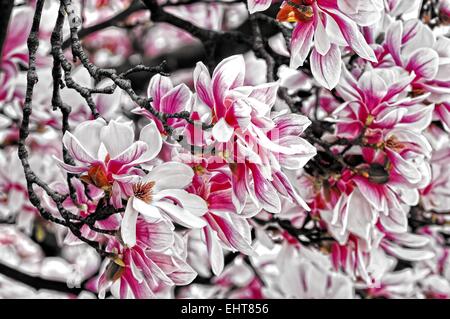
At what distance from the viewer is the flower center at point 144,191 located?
1.66ft

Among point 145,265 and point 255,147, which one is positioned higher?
point 255,147

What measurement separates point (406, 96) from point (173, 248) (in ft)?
0.93

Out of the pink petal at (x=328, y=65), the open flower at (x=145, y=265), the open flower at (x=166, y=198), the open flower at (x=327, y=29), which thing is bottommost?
the open flower at (x=145, y=265)

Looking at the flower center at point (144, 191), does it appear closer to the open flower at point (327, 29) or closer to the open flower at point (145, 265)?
the open flower at point (145, 265)

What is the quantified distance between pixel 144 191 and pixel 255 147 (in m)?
0.09

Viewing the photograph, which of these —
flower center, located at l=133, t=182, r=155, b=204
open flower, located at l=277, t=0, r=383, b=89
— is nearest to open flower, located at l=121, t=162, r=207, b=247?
flower center, located at l=133, t=182, r=155, b=204

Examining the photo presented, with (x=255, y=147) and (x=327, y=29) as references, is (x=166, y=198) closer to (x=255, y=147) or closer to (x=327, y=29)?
(x=255, y=147)

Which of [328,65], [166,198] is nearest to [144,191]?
[166,198]

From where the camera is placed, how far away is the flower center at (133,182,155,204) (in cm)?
50

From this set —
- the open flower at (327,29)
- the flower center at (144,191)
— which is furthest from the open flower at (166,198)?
the open flower at (327,29)

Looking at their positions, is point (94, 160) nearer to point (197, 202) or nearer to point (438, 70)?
point (197, 202)

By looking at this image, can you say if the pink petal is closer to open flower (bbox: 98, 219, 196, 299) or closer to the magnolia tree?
the magnolia tree

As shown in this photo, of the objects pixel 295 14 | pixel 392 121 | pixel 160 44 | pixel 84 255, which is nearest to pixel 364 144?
pixel 392 121

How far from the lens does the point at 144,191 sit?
511 mm
